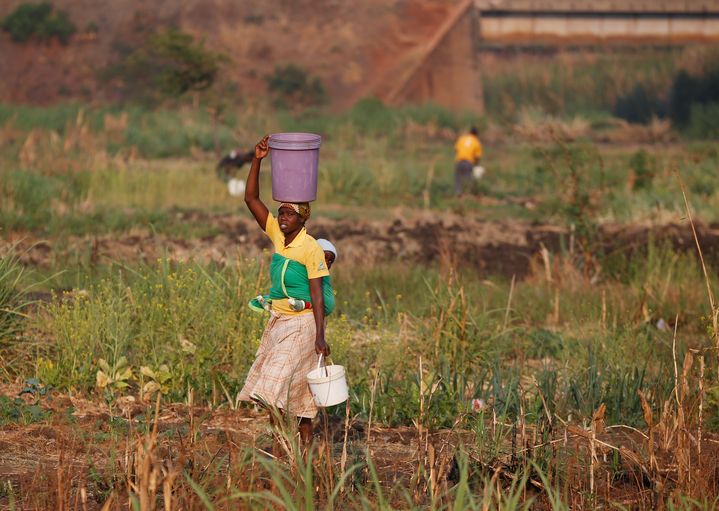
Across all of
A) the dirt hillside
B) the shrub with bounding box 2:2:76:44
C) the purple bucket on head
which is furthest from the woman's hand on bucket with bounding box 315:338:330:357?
the shrub with bounding box 2:2:76:44

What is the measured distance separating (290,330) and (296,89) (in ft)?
81.2

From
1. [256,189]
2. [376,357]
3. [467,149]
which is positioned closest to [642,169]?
[467,149]

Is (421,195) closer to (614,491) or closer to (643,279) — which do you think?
(643,279)

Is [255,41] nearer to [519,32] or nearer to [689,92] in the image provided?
[519,32]

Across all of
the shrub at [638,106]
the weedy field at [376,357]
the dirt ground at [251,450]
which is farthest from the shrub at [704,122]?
the dirt ground at [251,450]

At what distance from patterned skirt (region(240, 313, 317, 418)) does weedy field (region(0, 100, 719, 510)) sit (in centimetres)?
24

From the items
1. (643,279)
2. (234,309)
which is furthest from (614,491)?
(643,279)

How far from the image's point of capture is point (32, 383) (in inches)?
263

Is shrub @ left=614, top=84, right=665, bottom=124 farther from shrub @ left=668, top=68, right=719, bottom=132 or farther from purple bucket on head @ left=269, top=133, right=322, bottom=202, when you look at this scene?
purple bucket on head @ left=269, top=133, right=322, bottom=202

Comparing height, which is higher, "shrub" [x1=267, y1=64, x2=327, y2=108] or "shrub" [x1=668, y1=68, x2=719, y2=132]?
"shrub" [x1=267, y1=64, x2=327, y2=108]

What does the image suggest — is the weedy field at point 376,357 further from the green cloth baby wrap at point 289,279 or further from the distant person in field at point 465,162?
the distant person in field at point 465,162

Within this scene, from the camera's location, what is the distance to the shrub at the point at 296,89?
29.9m

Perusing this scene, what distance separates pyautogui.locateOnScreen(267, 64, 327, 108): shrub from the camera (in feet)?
98.2

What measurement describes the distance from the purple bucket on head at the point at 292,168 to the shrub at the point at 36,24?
27.4 meters
